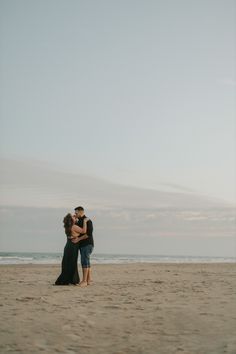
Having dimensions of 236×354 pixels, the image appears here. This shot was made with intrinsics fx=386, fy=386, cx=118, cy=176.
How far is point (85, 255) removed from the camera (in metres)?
11.7

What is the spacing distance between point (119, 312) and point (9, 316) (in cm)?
197

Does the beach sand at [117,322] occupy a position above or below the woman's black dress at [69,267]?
below

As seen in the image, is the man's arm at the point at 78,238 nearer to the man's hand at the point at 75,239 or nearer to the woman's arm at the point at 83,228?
the man's hand at the point at 75,239

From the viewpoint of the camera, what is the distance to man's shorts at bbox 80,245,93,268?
11656mm

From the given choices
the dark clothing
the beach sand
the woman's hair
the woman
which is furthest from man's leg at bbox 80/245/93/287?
the beach sand

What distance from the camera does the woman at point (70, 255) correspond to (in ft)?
38.1

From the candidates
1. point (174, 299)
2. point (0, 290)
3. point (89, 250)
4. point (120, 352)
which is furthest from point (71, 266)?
point (120, 352)

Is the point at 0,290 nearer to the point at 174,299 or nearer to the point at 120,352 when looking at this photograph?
the point at 174,299

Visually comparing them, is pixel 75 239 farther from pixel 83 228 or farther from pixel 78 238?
pixel 83 228

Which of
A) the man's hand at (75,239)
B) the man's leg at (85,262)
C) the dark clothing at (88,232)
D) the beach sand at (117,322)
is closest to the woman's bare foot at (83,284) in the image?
the man's leg at (85,262)

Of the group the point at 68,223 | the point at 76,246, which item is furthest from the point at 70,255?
the point at 68,223

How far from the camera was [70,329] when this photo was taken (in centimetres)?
580

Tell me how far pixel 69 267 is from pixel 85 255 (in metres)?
0.62

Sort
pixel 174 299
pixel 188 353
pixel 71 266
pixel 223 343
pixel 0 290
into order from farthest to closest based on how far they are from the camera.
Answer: pixel 71 266 → pixel 0 290 → pixel 174 299 → pixel 223 343 → pixel 188 353
